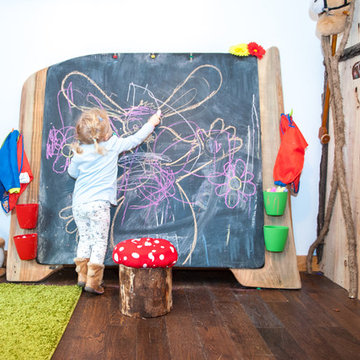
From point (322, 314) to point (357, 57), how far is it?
159 centimetres

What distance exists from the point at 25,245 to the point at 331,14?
2452 mm

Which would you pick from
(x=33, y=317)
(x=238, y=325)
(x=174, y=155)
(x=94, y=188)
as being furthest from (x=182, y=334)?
(x=174, y=155)

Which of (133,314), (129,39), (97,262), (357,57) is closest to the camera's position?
(133,314)

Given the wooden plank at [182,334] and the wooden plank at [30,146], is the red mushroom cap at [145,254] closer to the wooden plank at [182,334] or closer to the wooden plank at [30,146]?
the wooden plank at [182,334]

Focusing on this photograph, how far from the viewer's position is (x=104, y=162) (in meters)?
2.46

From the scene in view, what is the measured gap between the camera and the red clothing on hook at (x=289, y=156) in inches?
99.7

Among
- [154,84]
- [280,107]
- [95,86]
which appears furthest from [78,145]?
[280,107]

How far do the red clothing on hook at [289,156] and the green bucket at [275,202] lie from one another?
107 mm

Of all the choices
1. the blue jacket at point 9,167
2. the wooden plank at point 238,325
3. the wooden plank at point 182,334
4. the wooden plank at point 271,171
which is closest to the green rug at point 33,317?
the wooden plank at point 182,334

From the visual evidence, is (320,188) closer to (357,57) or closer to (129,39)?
(357,57)

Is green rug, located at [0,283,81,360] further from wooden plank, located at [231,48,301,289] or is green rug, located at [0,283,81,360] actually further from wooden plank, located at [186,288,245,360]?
wooden plank, located at [231,48,301,289]

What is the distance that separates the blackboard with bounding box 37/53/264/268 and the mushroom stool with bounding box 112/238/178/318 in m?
0.54

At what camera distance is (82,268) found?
247 cm

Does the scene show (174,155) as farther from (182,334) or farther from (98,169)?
(182,334)
